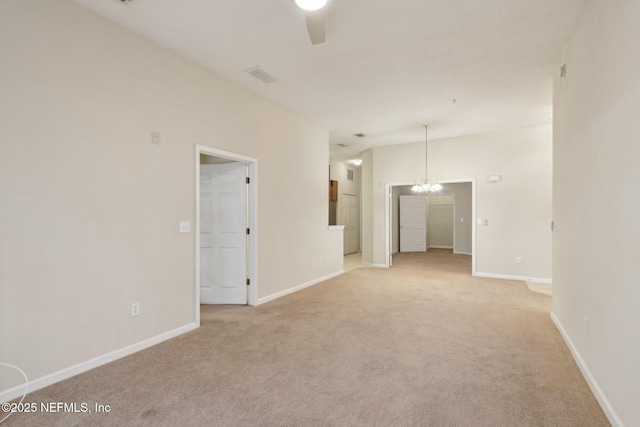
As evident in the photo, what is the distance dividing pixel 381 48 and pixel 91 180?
299cm

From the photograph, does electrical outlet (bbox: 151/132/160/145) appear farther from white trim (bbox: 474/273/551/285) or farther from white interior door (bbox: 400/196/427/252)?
white interior door (bbox: 400/196/427/252)

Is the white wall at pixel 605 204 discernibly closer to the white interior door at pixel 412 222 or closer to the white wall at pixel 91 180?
the white wall at pixel 91 180

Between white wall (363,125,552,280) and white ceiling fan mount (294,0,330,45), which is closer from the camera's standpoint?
white ceiling fan mount (294,0,330,45)

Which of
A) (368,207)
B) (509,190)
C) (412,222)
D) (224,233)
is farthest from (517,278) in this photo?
(224,233)

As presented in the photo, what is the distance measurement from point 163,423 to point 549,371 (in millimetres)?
2918

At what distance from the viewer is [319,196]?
5996 millimetres

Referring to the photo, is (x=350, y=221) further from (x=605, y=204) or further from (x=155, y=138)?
(x=605, y=204)

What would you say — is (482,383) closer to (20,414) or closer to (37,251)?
(20,414)

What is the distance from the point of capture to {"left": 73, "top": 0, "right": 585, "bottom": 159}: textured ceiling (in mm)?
2609

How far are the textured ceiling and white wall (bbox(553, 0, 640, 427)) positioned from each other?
509mm

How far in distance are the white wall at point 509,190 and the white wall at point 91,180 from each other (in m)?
4.98

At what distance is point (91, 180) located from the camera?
104 inches


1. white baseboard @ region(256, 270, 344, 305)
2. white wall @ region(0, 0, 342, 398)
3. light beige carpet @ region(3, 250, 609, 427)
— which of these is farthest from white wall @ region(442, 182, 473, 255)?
white wall @ region(0, 0, 342, 398)

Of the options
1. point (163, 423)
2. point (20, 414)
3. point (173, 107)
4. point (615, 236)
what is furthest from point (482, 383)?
A: point (173, 107)
